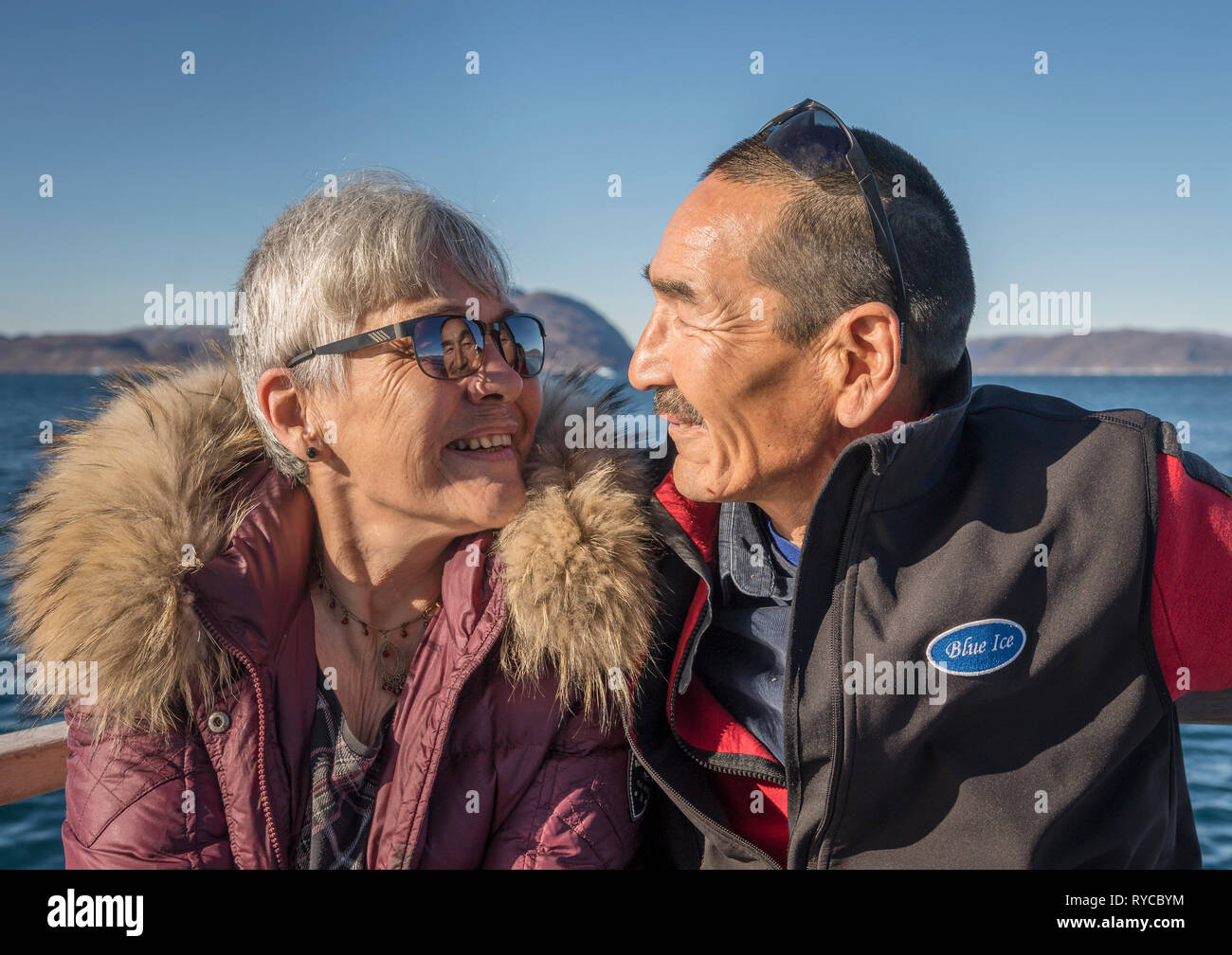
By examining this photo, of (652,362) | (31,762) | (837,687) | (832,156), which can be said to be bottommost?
(31,762)

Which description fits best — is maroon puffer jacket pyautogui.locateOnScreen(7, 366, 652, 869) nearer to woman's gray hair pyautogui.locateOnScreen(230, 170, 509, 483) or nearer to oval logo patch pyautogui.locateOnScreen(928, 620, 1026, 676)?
woman's gray hair pyautogui.locateOnScreen(230, 170, 509, 483)

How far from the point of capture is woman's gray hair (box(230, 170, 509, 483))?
8.20 ft

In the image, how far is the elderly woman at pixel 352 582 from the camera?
7.48ft

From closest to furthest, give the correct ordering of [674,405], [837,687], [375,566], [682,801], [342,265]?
[837,687] < [682,801] < [342,265] < [674,405] < [375,566]

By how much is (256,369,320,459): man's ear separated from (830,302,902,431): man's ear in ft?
4.88

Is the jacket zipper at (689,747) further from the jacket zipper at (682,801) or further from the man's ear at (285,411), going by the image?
the man's ear at (285,411)

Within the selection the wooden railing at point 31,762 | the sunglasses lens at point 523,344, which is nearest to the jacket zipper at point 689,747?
the sunglasses lens at point 523,344

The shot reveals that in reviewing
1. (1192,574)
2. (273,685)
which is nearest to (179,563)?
(273,685)

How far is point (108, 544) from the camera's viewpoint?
2.32 m

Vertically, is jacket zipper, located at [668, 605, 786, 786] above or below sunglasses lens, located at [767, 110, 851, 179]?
below

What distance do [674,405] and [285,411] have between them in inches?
44.1

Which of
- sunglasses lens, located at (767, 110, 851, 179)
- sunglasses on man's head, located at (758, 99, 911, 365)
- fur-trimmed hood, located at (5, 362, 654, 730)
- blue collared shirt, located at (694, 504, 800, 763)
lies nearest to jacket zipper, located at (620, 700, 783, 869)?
fur-trimmed hood, located at (5, 362, 654, 730)

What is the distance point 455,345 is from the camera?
2.52m

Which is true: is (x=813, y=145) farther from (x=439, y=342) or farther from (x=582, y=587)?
(x=582, y=587)
